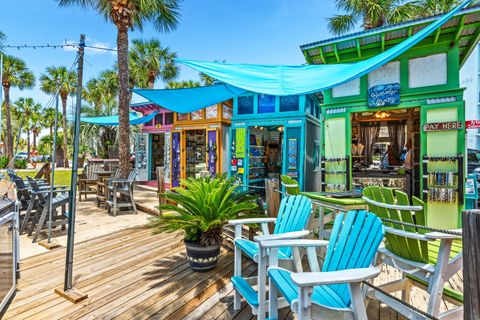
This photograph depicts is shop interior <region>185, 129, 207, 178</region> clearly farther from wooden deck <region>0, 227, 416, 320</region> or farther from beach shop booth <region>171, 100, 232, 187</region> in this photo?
wooden deck <region>0, 227, 416, 320</region>

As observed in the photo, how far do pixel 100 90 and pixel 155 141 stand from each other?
11.8 metres

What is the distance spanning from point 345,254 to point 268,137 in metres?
6.90

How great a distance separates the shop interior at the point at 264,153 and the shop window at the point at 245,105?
0.51 meters

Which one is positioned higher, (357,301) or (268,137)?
(268,137)

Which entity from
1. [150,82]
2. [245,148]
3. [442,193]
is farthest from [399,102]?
[150,82]

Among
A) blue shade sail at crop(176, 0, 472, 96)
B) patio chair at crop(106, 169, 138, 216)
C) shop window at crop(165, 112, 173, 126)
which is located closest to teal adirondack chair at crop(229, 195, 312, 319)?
blue shade sail at crop(176, 0, 472, 96)

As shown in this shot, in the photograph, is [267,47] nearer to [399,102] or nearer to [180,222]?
[399,102]

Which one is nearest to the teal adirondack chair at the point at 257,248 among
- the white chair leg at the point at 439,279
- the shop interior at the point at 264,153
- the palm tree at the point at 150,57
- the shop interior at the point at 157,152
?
the white chair leg at the point at 439,279

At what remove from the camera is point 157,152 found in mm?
10414

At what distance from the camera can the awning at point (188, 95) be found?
15.9ft

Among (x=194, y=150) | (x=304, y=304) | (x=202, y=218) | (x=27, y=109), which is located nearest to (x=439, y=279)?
(x=304, y=304)

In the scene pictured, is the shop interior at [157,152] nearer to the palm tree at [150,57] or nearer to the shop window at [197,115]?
the shop window at [197,115]

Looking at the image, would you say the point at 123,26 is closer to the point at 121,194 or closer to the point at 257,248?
the point at 121,194

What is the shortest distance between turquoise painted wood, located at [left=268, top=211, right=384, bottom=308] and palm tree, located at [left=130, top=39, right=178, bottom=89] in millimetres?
13426
